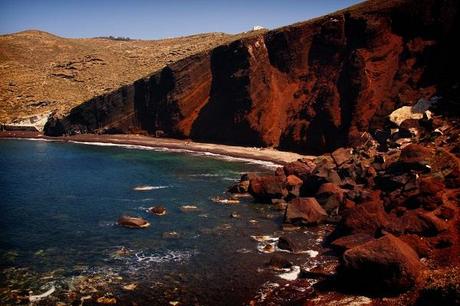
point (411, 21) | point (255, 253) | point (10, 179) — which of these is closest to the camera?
point (255, 253)

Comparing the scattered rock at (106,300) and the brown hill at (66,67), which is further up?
the brown hill at (66,67)

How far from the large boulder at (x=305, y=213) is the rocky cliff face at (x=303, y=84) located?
2849 cm

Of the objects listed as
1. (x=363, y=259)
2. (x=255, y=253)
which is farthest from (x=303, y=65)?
(x=363, y=259)

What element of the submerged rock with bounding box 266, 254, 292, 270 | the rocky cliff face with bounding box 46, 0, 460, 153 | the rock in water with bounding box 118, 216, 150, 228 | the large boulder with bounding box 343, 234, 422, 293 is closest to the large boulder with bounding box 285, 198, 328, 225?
the submerged rock with bounding box 266, 254, 292, 270

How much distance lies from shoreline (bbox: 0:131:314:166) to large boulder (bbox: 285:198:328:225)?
29453mm

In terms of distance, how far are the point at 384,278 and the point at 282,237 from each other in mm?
10561

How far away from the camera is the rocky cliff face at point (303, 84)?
69188 millimetres

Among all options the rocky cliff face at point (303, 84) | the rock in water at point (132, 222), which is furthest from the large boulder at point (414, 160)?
the rocky cliff face at point (303, 84)

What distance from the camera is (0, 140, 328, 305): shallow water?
26.3 metres

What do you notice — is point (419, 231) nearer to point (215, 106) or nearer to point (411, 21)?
point (411, 21)

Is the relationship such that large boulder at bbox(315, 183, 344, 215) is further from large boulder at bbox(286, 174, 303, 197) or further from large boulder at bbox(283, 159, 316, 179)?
large boulder at bbox(283, 159, 316, 179)

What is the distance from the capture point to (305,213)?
39.4 meters

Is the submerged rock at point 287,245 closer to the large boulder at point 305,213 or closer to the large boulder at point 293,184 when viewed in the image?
the large boulder at point 305,213

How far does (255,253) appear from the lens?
106ft
